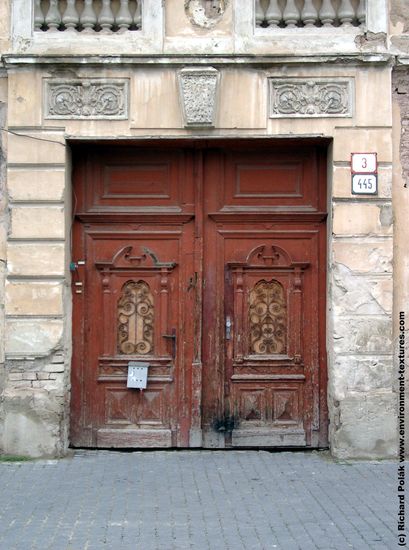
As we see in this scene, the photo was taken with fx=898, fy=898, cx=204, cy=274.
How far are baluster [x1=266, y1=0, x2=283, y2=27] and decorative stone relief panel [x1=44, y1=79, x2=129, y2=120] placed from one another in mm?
1493

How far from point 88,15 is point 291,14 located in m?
1.95

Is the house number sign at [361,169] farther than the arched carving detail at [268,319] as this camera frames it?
No

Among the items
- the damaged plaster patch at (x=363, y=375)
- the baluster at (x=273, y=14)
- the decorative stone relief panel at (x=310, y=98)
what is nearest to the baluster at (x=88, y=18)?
the baluster at (x=273, y=14)

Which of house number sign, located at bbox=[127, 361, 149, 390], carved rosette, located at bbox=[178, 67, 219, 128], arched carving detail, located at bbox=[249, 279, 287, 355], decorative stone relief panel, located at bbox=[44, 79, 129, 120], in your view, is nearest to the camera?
carved rosette, located at bbox=[178, 67, 219, 128]

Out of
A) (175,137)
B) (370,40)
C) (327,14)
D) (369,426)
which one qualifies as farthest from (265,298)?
(327,14)

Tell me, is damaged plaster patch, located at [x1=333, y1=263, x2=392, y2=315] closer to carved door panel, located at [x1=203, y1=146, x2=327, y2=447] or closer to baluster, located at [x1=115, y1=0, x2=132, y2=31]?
carved door panel, located at [x1=203, y1=146, x2=327, y2=447]

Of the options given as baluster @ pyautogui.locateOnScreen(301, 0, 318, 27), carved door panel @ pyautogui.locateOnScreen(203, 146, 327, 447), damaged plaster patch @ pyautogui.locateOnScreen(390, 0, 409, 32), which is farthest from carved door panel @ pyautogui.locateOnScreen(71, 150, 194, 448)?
damaged plaster patch @ pyautogui.locateOnScreen(390, 0, 409, 32)

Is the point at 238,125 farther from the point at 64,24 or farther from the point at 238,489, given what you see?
the point at 238,489

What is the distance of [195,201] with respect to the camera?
351 inches

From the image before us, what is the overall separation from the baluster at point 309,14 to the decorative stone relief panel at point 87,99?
5.93 feet

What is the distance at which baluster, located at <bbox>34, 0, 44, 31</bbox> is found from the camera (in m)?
8.64

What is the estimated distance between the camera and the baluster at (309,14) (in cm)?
860

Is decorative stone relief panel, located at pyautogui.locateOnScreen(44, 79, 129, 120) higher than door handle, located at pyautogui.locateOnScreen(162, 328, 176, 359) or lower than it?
higher

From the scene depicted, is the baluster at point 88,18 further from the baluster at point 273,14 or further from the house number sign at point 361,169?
the house number sign at point 361,169
